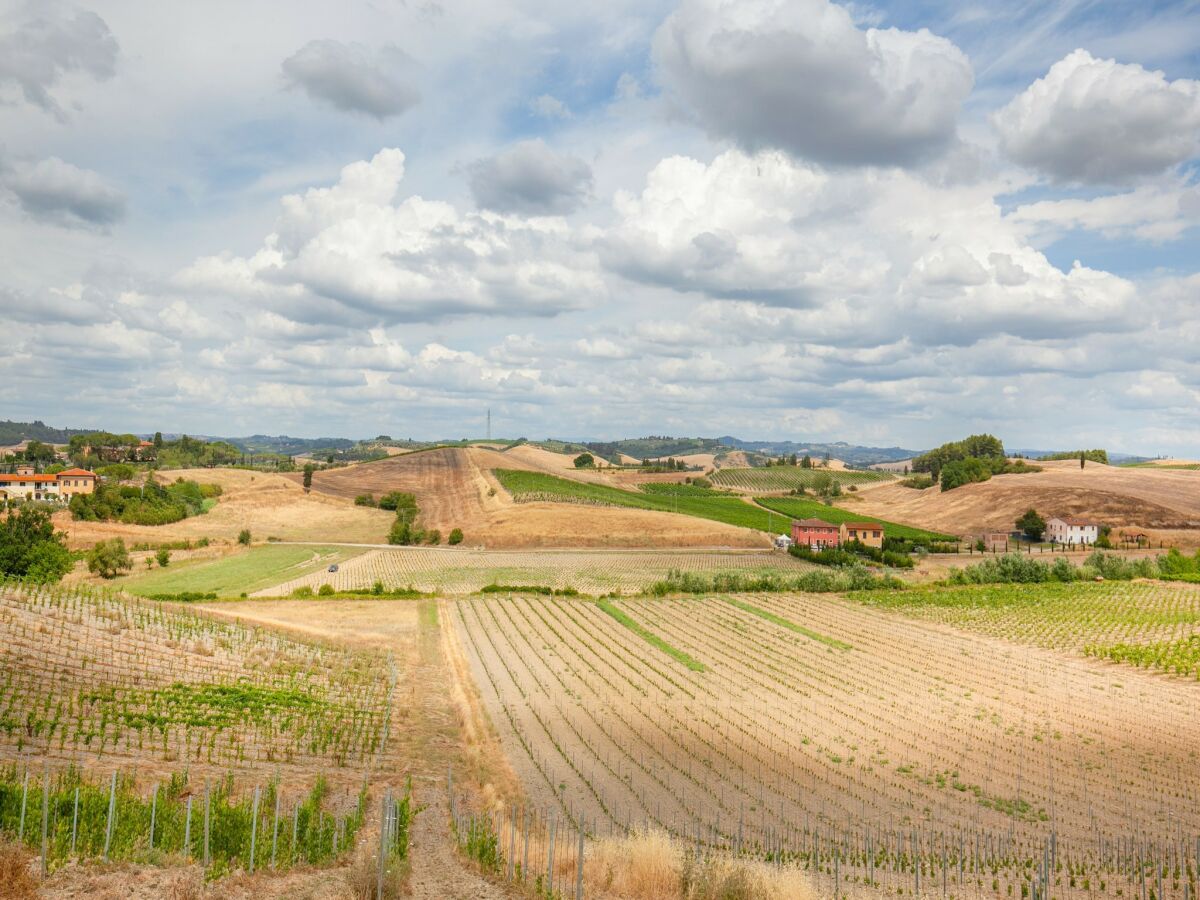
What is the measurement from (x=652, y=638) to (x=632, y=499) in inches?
3952

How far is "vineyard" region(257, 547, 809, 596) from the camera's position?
276ft

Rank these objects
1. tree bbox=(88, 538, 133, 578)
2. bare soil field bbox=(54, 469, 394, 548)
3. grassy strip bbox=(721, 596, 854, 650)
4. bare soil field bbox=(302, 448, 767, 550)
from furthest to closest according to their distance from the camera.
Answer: bare soil field bbox=(302, 448, 767, 550)
bare soil field bbox=(54, 469, 394, 548)
tree bbox=(88, 538, 133, 578)
grassy strip bbox=(721, 596, 854, 650)

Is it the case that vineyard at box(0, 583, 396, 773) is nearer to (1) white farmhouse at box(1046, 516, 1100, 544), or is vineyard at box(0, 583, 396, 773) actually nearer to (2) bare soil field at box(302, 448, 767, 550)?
(2) bare soil field at box(302, 448, 767, 550)

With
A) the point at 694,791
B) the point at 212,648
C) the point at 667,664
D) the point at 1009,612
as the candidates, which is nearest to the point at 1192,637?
the point at 1009,612

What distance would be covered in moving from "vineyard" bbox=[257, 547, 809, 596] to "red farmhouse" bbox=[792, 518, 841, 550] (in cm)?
810

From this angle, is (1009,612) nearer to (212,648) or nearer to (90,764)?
(212,648)

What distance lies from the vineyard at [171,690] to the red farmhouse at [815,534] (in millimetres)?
83028

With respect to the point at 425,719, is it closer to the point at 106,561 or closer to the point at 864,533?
the point at 106,561

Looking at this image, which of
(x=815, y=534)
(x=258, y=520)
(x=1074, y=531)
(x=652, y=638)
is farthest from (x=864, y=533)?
(x=258, y=520)

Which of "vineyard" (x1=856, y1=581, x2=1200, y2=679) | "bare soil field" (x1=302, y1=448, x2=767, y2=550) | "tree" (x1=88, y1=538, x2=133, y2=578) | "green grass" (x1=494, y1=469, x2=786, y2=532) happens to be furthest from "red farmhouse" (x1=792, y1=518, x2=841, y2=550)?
"tree" (x1=88, y1=538, x2=133, y2=578)

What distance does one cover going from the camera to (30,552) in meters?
64.0

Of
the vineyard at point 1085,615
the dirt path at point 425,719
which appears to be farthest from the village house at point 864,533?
the dirt path at point 425,719

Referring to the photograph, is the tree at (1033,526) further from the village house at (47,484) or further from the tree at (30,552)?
the village house at (47,484)

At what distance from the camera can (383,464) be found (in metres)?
196
